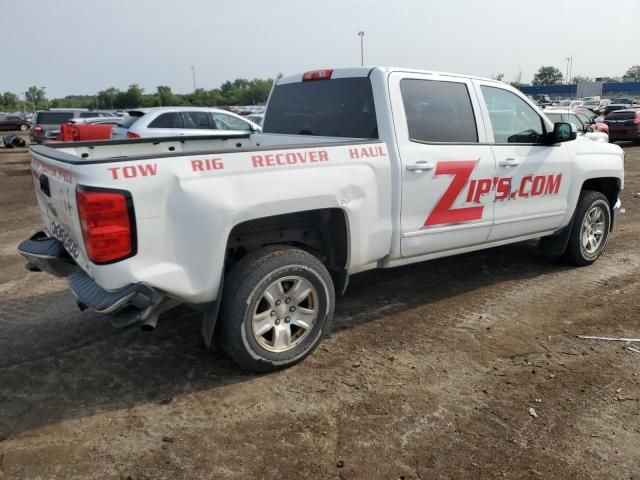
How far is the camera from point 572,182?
532cm

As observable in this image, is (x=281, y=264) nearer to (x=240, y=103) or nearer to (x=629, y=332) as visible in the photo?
(x=629, y=332)

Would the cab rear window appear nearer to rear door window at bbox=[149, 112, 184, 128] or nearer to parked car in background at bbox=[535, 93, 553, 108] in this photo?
rear door window at bbox=[149, 112, 184, 128]

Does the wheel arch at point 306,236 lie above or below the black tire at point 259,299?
above

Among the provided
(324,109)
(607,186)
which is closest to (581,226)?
(607,186)

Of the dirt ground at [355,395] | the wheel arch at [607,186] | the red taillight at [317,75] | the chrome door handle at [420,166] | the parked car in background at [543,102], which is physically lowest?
the dirt ground at [355,395]

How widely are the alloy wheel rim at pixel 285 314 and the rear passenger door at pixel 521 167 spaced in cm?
201

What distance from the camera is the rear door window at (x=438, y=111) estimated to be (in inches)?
164

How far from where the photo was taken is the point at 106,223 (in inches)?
111

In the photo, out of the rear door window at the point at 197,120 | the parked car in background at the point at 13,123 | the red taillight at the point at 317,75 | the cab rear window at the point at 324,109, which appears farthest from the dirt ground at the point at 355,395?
the parked car in background at the point at 13,123

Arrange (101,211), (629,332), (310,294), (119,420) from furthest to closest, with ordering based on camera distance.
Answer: (629,332) → (310,294) → (119,420) → (101,211)

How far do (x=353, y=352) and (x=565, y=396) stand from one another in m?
1.40

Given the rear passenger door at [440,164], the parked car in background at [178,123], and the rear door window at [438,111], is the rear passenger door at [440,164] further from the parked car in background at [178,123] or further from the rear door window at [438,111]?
the parked car in background at [178,123]

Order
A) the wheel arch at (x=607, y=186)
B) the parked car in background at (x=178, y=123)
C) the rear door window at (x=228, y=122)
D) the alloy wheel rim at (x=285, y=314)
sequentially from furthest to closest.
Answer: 1. the rear door window at (x=228, y=122)
2. the parked car in background at (x=178, y=123)
3. the wheel arch at (x=607, y=186)
4. the alloy wheel rim at (x=285, y=314)

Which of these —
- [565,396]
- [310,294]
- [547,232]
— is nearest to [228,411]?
[310,294]
